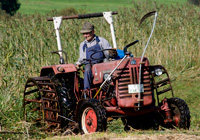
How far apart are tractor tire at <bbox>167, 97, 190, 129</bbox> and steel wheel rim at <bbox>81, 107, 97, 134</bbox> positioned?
1.18m

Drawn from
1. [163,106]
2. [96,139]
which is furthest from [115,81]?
[96,139]

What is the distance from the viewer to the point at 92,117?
17.9 ft

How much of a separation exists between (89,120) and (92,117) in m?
0.06

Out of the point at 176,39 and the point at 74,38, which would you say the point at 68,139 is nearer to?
the point at 74,38

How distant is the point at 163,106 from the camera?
562cm

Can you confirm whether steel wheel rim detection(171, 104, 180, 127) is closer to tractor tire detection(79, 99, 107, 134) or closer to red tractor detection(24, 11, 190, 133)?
red tractor detection(24, 11, 190, 133)

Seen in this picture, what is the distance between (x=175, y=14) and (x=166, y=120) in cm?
775

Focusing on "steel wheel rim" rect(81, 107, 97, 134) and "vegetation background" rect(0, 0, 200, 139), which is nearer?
"steel wheel rim" rect(81, 107, 97, 134)

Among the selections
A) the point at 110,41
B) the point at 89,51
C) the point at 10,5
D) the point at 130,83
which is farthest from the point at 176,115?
the point at 10,5

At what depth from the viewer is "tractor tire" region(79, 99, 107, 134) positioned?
520cm

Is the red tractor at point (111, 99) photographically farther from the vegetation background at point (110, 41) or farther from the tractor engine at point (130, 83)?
the vegetation background at point (110, 41)

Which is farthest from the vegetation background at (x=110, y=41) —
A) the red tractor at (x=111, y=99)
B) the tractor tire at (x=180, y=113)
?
the tractor tire at (x=180, y=113)

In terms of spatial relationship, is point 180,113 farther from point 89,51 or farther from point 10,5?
point 10,5

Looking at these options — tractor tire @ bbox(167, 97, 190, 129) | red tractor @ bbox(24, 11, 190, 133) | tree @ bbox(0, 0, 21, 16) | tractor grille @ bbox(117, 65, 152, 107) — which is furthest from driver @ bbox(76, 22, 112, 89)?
tree @ bbox(0, 0, 21, 16)
